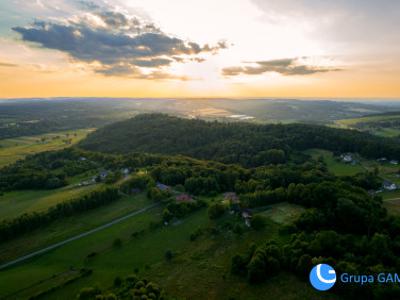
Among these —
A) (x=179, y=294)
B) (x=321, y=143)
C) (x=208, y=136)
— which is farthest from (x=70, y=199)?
(x=321, y=143)

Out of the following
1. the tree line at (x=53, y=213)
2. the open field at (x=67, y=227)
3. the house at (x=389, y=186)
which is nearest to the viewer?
the open field at (x=67, y=227)

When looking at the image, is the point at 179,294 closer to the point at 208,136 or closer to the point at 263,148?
the point at 263,148

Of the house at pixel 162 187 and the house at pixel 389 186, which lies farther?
the house at pixel 162 187

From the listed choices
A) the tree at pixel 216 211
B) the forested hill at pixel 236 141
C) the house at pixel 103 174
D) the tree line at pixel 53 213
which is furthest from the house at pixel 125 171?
the tree at pixel 216 211

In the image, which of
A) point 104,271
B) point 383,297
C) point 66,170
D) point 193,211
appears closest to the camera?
point 383,297

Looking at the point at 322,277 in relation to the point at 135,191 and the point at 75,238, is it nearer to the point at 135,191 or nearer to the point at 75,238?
the point at 75,238

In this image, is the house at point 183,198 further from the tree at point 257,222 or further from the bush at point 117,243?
the tree at point 257,222

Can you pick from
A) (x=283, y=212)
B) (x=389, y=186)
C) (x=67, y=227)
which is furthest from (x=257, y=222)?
(x=389, y=186)

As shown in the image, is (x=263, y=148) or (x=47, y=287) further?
(x=263, y=148)
